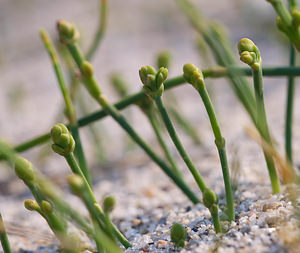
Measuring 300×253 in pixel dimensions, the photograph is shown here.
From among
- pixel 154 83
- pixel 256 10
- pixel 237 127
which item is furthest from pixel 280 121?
pixel 256 10

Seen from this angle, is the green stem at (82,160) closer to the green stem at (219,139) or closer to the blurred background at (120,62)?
the green stem at (219,139)

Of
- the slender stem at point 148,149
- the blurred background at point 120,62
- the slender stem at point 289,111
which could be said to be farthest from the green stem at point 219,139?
the blurred background at point 120,62

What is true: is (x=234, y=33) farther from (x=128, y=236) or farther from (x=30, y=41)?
(x=128, y=236)

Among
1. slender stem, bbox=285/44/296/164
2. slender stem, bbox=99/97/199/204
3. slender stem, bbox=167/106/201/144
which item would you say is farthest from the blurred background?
slender stem, bbox=99/97/199/204

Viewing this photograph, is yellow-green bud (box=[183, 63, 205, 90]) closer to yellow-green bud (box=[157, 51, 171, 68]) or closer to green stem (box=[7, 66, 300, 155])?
green stem (box=[7, 66, 300, 155])

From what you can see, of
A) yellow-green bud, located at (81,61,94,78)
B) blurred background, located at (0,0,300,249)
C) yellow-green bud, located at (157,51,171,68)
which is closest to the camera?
yellow-green bud, located at (81,61,94,78)
